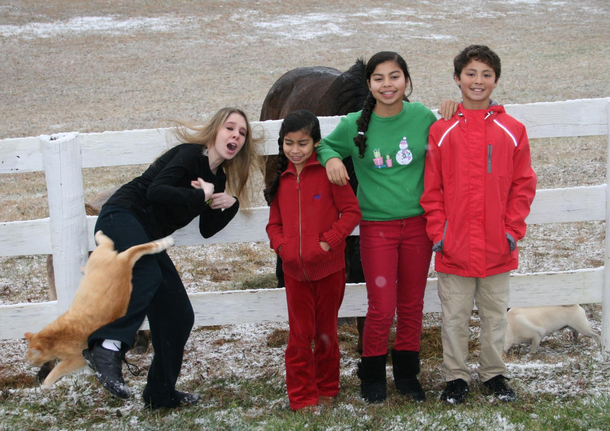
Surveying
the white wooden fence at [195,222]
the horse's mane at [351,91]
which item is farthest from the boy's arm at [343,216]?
the horse's mane at [351,91]

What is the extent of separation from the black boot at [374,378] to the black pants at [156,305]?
3.15ft

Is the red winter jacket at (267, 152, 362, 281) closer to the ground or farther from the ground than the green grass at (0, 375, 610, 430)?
farther from the ground

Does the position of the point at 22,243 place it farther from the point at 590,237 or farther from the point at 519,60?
the point at 519,60

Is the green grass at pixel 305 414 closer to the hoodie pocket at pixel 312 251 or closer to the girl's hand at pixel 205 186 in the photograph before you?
the hoodie pocket at pixel 312 251

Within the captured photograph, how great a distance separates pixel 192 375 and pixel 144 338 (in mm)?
715

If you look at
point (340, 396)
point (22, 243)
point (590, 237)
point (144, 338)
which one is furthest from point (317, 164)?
point (590, 237)

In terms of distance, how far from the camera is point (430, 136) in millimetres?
3033

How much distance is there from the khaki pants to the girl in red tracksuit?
22.2 inches

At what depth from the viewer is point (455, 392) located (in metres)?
3.12

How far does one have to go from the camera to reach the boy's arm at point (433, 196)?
294 centimetres

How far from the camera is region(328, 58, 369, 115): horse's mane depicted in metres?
4.25

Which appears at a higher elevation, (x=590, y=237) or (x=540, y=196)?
(x=540, y=196)

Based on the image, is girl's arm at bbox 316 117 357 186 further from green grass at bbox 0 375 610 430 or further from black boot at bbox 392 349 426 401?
green grass at bbox 0 375 610 430

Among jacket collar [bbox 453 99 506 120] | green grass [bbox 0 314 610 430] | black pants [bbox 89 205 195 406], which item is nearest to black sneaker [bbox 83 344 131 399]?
black pants [bbox 89 205 195 406]
